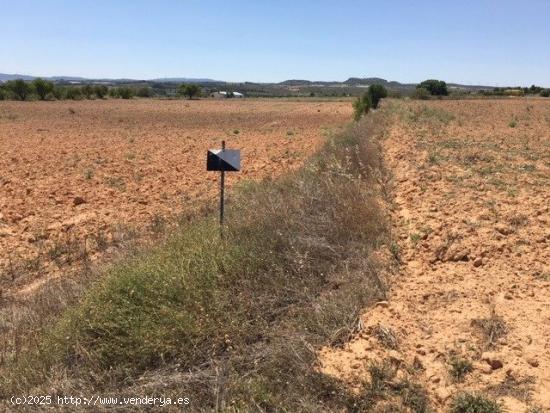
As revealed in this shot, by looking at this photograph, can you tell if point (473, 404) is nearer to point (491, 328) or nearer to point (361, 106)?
point (491, 328)

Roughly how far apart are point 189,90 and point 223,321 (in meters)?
112

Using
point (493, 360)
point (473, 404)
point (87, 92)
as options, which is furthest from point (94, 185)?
point (87, 92)

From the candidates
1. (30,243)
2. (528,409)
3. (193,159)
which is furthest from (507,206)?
(193,159)

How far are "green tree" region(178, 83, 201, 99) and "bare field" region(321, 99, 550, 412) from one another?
10757 cm

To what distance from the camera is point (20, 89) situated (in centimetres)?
7869

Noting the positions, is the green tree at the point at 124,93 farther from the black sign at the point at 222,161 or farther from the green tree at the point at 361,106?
the black sign at the point at 222,161

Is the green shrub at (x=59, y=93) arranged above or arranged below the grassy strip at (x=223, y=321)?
above

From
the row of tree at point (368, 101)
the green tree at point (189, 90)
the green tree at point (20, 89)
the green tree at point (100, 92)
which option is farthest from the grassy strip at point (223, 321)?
the green tree at point (189, 90)

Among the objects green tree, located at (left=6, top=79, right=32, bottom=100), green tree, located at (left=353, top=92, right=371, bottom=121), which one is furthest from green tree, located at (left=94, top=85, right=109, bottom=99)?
green tree, located at (left=353, top=92, right=371, bottom=121)

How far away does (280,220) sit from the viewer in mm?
6164

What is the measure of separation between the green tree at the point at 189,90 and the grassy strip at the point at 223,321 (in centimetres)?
10978

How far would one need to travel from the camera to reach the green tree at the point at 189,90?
111 metres

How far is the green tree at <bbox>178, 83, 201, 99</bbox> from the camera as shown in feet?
364

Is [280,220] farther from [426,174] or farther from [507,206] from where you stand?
[426,174]
